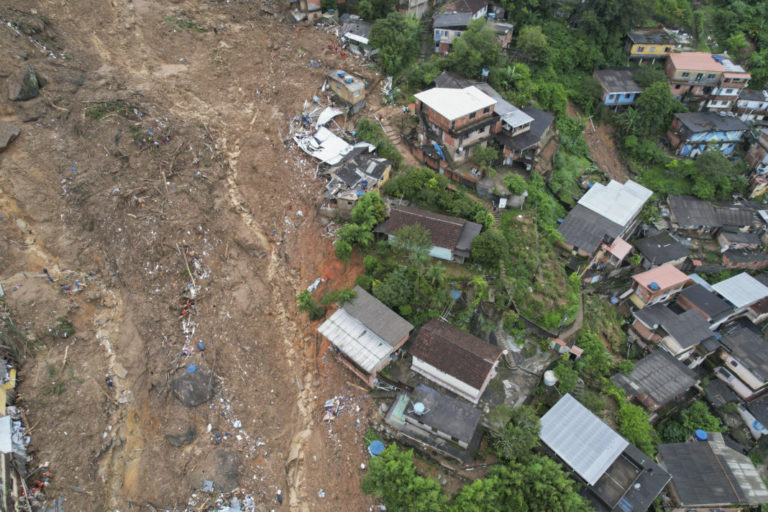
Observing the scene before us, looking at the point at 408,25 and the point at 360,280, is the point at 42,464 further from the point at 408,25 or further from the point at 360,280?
the point at 408,25

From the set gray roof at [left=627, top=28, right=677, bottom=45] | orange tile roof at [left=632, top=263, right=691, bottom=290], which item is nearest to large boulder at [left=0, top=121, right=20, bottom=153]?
orange tile roof at [left=632, top=263, right=691, bottom=290]

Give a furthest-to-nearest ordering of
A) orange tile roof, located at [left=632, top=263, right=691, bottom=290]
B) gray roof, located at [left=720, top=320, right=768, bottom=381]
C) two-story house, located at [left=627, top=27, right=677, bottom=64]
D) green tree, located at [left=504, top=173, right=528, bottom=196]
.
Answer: two-story house, located at [left=627, top=27, right=677, bottom=64] < orange tile roof, located at [left=632, top=263, right=691, bottom=290] < green tree, located at [left=504, top=173, right=528, bottom=196] < gray roof, located at [left=720, top=320, right=768, bottom=381]

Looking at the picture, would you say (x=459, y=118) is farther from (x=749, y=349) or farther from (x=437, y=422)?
(x=749, y=349)

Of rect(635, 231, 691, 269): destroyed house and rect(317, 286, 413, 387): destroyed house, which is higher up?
rect(317, 286, 413, 387): destroyed house

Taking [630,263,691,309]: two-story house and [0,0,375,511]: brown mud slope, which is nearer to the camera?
[0,0,375,511]: brown mud slope

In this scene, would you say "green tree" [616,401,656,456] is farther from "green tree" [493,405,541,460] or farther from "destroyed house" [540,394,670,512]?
"green tree" [493,405,541,460]

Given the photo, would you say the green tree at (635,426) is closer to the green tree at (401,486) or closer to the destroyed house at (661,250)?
the green tree at (401,486)
